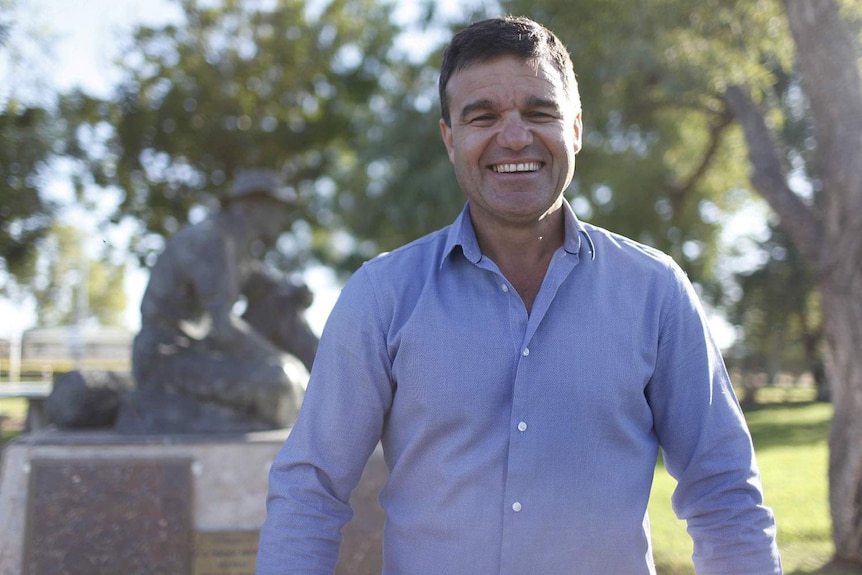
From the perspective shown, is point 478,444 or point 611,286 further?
point 611,286

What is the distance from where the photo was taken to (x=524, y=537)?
1.72 m

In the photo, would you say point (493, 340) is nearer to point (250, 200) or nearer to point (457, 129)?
point (457, 129)

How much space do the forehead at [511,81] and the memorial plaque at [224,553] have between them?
3.70 metres

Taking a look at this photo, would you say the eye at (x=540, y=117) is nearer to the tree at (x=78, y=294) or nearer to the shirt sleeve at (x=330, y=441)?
the shirt sleeve at (x=330, y=441)

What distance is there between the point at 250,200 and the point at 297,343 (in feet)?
3.92

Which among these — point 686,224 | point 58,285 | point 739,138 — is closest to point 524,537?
point 739,138

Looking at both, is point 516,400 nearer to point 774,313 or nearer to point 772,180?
point 772,180

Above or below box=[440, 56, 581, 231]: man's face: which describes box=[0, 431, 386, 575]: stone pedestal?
below

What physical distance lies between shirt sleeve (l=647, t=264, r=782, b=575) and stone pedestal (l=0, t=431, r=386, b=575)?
321 cm

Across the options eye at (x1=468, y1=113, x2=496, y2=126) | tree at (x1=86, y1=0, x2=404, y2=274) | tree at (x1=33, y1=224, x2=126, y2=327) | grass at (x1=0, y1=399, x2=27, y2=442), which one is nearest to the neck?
eye at (x1=468, y1=113, x2=496, y2=126)

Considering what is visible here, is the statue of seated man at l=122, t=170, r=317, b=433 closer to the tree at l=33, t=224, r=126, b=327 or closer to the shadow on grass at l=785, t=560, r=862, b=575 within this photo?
the shadow on grass at l=785, t=560, r=862, b=575

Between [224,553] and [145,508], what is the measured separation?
0.49 metres

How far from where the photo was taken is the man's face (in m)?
1.91

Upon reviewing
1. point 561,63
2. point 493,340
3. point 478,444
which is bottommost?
point 478,444
